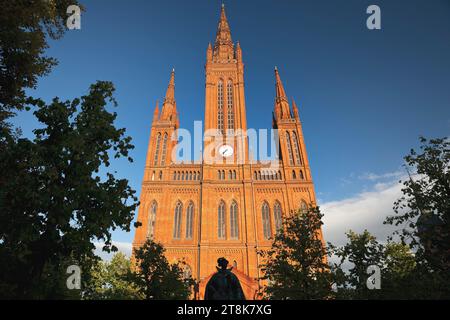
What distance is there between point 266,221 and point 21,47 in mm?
31513

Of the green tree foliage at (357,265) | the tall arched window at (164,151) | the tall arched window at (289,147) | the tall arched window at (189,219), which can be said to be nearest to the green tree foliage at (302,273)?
the green tree foliage at (357,265)

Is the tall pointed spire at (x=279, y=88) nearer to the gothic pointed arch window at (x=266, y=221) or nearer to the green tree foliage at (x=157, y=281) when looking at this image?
the gothic pointed arch window at (x=266, y=221)

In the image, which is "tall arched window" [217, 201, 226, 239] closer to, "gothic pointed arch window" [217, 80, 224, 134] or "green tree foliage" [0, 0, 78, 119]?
"gothic pointed arch window" [217, 80, 224, 134]

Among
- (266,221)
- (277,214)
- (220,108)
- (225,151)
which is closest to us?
(266,221)

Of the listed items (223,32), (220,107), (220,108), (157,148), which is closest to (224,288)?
(157,148)

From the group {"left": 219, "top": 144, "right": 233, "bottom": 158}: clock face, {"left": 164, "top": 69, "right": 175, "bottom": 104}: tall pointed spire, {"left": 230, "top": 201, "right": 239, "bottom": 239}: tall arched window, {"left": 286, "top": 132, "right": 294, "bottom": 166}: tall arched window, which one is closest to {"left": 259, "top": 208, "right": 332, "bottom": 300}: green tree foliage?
{"left": 230, "top": 201, "right": 239, "bottom": 239}: tall arched window

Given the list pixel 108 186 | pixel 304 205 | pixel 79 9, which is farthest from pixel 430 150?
pixel 304 205

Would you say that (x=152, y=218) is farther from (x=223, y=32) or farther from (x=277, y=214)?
(x=223, y=32)

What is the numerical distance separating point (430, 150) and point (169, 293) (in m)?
17.5

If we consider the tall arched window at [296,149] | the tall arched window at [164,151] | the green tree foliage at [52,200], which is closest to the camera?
the green tree foliage at [52,200]

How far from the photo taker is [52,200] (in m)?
9.12

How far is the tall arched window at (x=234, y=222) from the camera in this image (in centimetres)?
3415

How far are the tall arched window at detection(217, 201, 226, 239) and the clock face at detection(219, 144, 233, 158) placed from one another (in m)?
7.77
